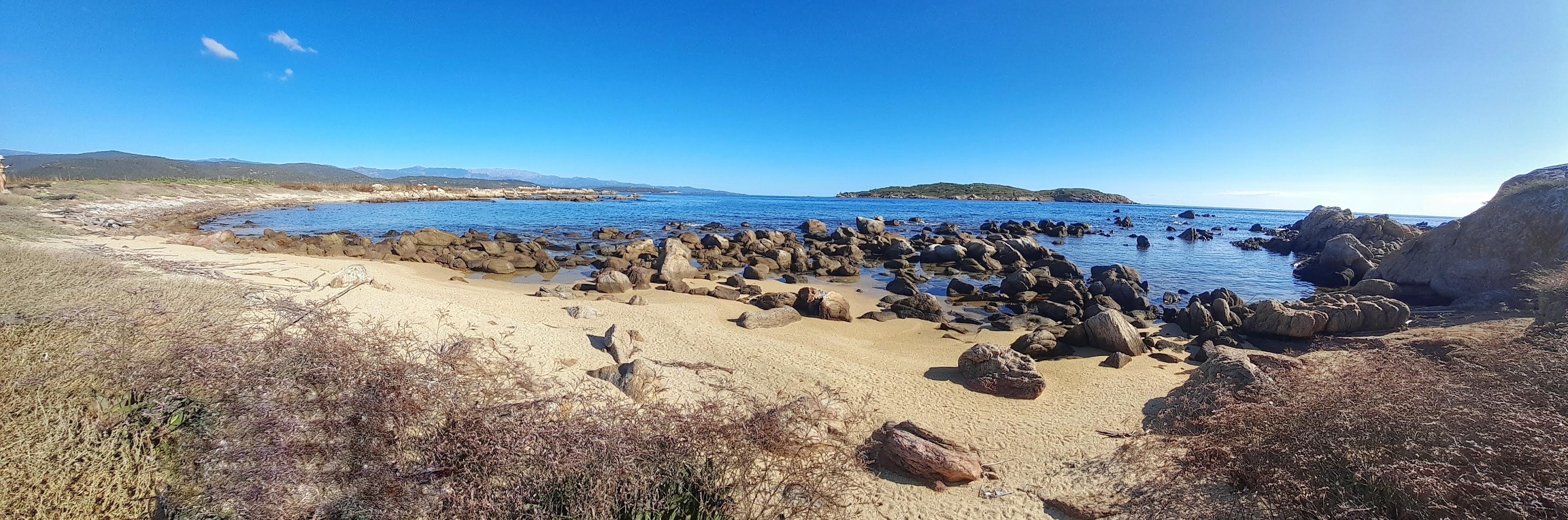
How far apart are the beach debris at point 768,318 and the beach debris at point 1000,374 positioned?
12.0 ft

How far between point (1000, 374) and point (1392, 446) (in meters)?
3.84

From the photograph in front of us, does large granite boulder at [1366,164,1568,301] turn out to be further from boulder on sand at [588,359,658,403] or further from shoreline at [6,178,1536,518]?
boulder on sand at [588,359,658,403]

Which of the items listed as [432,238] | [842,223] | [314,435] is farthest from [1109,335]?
[842,223]

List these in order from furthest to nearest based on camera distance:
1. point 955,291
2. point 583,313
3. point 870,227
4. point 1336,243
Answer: point 870,227 → point 1336,243 → point 955,291 → point 583,313

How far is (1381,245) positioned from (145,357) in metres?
35.8

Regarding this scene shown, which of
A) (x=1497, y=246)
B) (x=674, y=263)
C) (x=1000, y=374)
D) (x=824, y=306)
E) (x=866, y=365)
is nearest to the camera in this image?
(x=1000, y=374)

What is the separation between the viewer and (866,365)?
7.95 metres

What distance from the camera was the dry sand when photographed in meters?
4.75

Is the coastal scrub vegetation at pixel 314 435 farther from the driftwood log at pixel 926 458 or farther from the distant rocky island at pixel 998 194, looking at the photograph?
the distant rocky island at pixel 998 194

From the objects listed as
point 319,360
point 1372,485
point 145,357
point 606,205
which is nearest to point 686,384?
point 319,360

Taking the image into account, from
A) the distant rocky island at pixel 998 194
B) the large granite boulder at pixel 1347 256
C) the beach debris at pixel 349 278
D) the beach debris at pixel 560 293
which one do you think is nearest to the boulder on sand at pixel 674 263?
the beach debris at pixel 560 293

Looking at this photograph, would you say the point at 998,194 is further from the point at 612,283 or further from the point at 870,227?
the point at 612,283

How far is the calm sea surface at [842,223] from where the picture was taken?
64.4 ft

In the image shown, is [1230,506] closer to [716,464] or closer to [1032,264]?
[716,464]
